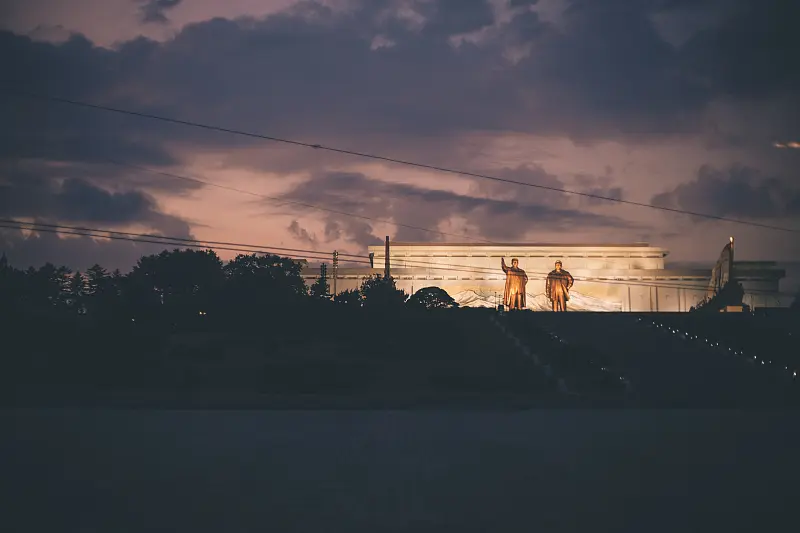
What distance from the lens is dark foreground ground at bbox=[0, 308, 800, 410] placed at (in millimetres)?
18562

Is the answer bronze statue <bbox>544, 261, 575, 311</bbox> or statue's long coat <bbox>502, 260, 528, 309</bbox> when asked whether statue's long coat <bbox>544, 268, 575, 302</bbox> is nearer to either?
bronze statue <bbox>544, 261, 575, 311</bbox>

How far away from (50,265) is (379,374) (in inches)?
2256

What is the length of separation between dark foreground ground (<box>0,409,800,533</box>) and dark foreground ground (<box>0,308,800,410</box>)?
5180 millimetres

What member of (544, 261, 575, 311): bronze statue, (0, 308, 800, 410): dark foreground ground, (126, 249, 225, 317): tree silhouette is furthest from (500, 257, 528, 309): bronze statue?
(126, 249, 225, 317): tree silhouette

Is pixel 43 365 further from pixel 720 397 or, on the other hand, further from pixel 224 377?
pixel 720 397

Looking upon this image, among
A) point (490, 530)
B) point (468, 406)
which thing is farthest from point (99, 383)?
point (490, 530)

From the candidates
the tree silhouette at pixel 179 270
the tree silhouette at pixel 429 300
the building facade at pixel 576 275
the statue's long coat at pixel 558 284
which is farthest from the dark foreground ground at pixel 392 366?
the building facade at pixel 576 275

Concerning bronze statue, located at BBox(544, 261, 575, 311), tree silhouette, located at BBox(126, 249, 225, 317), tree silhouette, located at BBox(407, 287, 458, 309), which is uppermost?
tree silhouette, located at BBox(126, 249, 225, 317)

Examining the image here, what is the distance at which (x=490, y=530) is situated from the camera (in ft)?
19.2

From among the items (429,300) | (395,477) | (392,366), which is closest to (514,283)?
(429,300)

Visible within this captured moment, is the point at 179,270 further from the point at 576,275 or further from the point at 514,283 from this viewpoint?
the point at 576,275

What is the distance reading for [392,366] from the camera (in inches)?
1003

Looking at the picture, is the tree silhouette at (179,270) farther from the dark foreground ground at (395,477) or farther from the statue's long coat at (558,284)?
the dark foreground ground at (395,477)

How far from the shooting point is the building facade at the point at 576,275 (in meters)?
71.5
